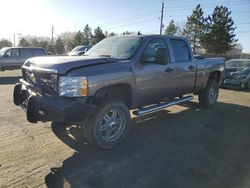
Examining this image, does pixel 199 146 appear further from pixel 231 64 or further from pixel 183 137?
pixel 231 64

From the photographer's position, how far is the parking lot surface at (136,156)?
3.50 meters

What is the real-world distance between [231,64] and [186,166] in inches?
450

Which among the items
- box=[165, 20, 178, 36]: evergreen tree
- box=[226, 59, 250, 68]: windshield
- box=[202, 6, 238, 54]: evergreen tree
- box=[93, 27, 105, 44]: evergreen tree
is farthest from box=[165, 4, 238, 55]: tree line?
box=[226, 59, 250, 68]: windshield

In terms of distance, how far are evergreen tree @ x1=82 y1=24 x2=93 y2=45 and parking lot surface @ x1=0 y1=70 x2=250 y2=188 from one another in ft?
154

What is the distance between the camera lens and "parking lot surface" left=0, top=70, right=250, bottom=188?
350cm

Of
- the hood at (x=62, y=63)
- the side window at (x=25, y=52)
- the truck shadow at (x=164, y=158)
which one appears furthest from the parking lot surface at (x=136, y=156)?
the side window at (x=25, y=52)

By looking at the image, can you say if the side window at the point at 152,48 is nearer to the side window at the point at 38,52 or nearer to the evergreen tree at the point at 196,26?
the side window at the point at 38,52

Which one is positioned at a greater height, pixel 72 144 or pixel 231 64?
pixel 231 64

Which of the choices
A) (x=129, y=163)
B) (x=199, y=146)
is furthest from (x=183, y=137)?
(x=129, y=163)

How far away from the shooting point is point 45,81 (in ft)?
13.9

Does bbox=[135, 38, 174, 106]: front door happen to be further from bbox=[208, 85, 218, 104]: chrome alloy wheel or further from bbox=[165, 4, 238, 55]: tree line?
bbox=[165, 4, 238, 55]: tree line

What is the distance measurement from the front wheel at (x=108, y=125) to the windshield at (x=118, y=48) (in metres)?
1.03

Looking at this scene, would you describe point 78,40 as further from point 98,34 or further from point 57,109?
point 57,109

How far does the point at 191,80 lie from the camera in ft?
22.1
